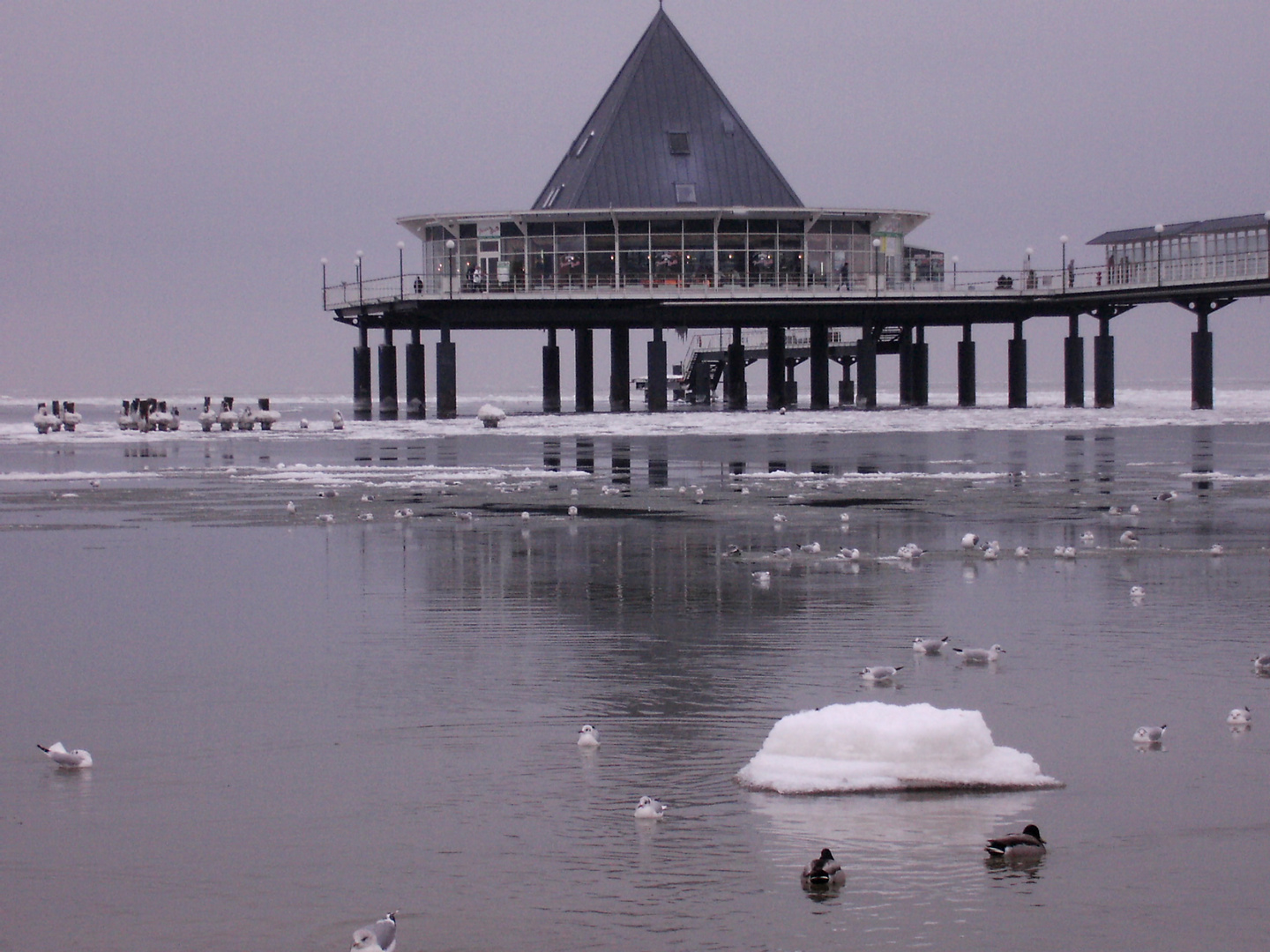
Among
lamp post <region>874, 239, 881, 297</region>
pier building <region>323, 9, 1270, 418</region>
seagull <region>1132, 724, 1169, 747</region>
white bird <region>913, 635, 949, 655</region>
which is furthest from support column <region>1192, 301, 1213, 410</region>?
seagull <region>1132, 724, 1169, 747</region>

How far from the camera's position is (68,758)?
8789 mm

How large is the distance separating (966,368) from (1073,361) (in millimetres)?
6251

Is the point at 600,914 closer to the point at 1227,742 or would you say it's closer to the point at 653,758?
the point at 653,758

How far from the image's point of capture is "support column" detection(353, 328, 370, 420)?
77.3 metres

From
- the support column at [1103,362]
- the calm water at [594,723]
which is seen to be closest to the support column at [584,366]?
the support column at [1103,362]

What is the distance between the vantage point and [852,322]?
75000mm

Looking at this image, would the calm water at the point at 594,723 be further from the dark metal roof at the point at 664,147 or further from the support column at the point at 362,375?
the support column at the point at 362,375

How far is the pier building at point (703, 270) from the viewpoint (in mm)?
68375

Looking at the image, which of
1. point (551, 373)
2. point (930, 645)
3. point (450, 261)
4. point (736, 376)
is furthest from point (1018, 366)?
point (930, 645)

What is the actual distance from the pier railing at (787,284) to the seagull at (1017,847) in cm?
6011

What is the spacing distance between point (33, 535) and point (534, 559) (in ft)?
23.9

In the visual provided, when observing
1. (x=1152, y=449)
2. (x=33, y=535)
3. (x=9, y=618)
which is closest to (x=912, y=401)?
(x=1152, y=449)

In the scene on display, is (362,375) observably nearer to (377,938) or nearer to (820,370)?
(820,370)

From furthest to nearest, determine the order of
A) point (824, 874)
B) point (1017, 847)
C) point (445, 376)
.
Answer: point (445, 376) → point (1017, 847) → point (824, 874)
